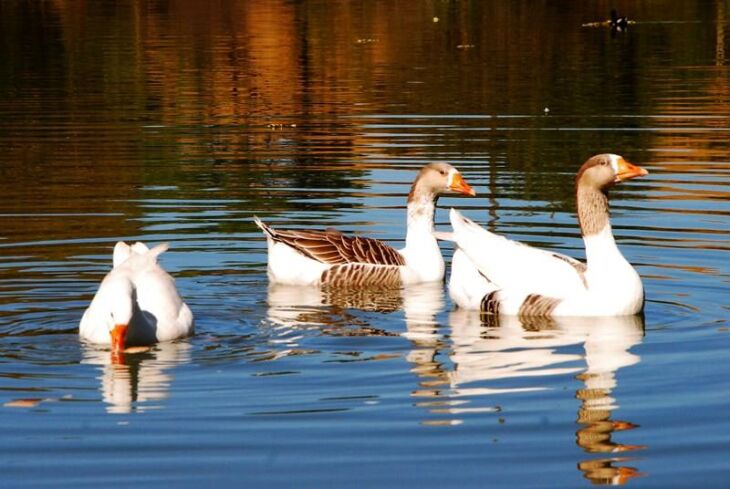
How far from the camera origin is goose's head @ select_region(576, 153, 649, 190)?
1460cm

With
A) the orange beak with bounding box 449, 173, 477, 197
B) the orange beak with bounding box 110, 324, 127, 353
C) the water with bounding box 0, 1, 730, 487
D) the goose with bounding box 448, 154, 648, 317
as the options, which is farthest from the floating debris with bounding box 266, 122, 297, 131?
the orange beak with bounding box 110, 324, 127, 353

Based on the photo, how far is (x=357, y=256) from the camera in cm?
1659

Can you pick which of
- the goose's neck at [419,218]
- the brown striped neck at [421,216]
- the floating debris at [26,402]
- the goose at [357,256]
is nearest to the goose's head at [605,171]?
the goose at [357,256]

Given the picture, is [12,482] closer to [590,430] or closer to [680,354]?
[590,430]

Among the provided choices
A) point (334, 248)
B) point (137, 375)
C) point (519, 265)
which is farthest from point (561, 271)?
point (137, 375)

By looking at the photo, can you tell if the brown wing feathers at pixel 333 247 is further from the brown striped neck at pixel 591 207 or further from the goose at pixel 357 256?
the brown striped neck at pixel 591 207

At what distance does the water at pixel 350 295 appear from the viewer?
31.9ft

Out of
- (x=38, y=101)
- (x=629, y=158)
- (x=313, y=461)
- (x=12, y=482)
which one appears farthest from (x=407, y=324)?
(x=38, y=101)

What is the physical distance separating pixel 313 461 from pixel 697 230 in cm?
1032

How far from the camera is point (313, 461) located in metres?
9.45

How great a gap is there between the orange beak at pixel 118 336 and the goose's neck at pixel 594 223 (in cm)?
465

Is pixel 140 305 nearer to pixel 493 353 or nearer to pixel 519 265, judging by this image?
pixel 493 353

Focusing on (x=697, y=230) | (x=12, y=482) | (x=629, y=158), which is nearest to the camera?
(x=12, y=482)

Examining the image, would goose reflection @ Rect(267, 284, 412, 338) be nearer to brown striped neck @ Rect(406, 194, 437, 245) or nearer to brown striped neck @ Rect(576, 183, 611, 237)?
brown striped neck @ Rect(406, 194, 437, 245)
